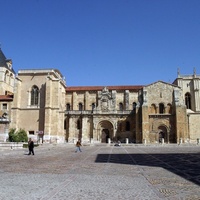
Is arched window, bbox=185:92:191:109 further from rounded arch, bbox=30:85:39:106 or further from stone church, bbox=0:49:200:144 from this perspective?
rounded arch, bbox=30:85:39:106

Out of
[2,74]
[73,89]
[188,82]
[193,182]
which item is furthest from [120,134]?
[193,182]

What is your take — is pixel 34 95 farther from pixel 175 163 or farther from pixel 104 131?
pixel 175 163

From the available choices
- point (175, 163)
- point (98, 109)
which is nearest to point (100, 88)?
point (98, 109)

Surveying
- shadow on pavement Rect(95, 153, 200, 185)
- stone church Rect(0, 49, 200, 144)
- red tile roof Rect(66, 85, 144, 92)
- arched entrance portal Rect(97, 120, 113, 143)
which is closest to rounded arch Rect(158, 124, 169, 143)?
stone church Rect(0, 49, 200, 144)

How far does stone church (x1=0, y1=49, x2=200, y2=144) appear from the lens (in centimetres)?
4319

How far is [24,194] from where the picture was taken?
5777 mm

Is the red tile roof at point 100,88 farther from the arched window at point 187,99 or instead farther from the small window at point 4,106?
the small window at point 4,106

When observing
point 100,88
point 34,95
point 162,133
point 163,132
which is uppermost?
point 100,88

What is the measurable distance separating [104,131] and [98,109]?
4592mm

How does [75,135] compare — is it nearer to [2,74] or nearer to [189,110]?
[2,74]

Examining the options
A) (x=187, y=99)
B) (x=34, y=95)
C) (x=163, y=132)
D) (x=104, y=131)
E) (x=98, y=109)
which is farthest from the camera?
(x=187, y=99)

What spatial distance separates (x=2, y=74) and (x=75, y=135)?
19.4 meters

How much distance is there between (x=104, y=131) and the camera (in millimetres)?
50469

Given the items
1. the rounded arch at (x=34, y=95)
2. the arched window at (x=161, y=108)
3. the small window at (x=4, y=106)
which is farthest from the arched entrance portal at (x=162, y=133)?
the small window at (x=4, y=106)
